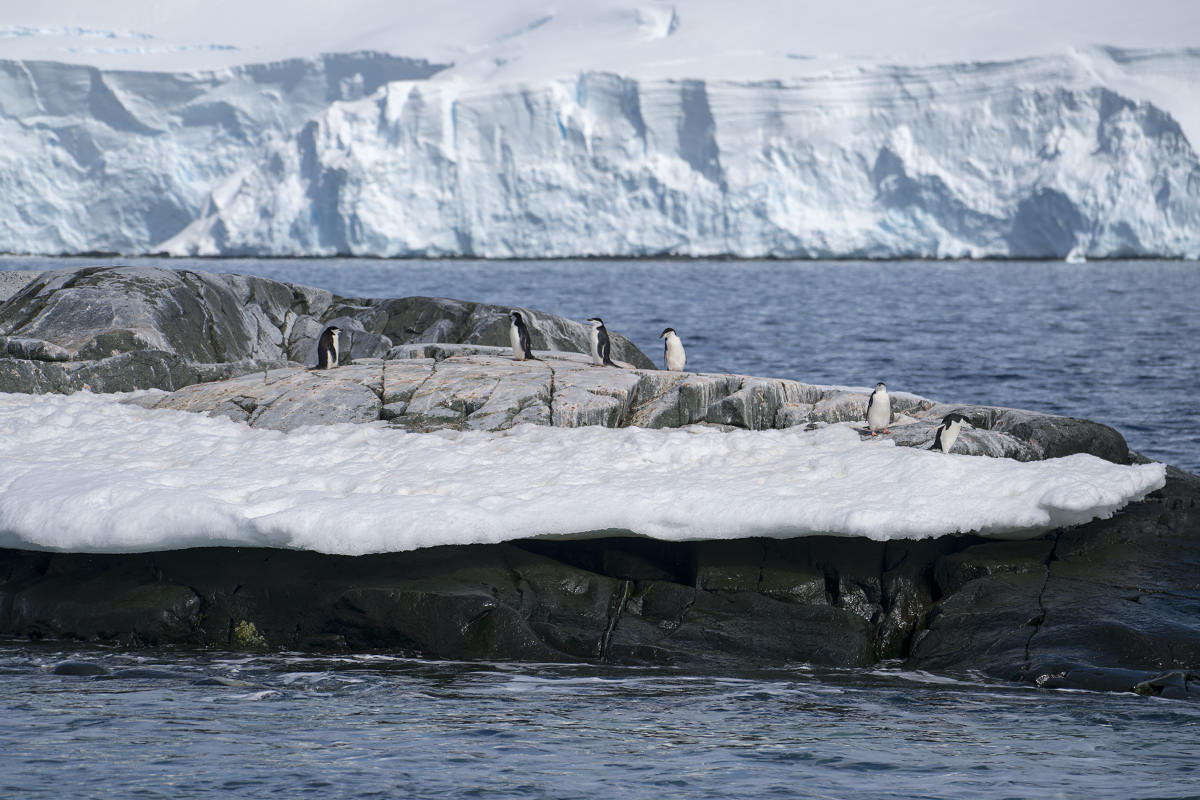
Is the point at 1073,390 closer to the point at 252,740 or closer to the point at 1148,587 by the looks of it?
the point at 1148,587

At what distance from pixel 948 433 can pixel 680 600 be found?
341 centimetres

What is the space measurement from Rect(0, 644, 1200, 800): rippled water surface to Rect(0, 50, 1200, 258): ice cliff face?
76.8 meters

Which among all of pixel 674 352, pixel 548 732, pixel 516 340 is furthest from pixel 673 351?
pixel 548 732

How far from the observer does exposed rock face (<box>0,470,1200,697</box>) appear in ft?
27.7

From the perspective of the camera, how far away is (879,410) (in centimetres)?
1142

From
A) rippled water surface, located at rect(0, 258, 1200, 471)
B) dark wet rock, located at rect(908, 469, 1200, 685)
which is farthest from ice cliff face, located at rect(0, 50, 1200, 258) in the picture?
dark wet rock, located at rect(908, 469, 1200, 685)

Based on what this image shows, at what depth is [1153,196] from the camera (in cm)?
7875

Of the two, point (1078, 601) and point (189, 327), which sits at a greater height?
point (189, 327)

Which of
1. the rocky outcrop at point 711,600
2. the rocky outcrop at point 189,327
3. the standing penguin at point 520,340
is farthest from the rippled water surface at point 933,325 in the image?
the rocky outcrop at point 189,327

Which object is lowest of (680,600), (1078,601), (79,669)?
(79,669)

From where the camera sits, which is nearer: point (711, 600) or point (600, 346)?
point (711, 600)

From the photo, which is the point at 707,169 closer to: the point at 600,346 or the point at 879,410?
the point at 600,346

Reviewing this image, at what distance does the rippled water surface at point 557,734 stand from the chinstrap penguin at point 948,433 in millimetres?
3235

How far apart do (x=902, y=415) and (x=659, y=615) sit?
460 centimetres
